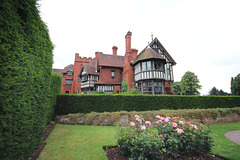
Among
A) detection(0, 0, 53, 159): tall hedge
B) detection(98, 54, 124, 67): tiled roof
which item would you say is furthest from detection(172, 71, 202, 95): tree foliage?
detection(0, 0, 53, 159): tall hedge

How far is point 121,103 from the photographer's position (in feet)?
34.6

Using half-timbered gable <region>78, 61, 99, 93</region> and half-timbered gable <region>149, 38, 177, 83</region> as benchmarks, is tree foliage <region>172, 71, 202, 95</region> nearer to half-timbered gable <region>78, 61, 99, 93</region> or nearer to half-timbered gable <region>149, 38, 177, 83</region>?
half-timbered gable <region>149, 38, 177, 83</region>

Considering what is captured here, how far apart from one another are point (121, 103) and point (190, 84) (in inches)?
602

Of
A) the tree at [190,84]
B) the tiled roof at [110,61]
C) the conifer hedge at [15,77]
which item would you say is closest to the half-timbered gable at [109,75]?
the tiled roof at [110,61]

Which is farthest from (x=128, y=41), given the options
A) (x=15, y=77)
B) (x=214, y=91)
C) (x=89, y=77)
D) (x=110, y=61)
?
(x=214, y=91)

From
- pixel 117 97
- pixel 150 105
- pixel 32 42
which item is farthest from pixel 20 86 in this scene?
pixel 150 105

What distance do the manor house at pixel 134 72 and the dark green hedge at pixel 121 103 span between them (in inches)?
188

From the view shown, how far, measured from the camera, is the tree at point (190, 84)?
19.5m

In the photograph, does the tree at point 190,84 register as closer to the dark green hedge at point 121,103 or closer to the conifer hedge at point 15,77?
the dark green hedge at point 121,103

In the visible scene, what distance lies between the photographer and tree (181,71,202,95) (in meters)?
19.5

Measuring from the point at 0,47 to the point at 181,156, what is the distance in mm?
5577

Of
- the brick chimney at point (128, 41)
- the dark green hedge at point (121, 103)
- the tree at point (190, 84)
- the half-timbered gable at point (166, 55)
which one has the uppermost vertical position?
the brick chimney at point (128, 41)

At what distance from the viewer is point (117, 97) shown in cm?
1054

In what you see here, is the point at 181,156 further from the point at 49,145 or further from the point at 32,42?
the point at 32,42
